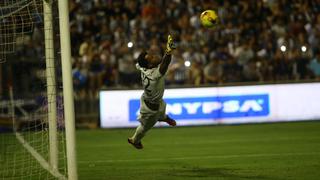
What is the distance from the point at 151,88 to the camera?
1186cm

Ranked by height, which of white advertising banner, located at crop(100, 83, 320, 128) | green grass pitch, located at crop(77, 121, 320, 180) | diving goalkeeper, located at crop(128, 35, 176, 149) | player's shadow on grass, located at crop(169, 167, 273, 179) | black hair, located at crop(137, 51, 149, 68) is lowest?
green grass pitch, located at crop(77, 121, 320, 180)

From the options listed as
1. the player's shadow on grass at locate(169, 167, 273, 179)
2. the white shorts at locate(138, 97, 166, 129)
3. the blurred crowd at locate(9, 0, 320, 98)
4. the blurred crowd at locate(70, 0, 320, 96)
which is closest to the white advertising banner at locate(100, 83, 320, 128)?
the blurred crowd at locate(9, 0, 320, 98)

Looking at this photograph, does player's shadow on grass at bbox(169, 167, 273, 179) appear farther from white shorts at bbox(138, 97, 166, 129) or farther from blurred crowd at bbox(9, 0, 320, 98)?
blurred crowd at bbox(9, 0, 320, 98)

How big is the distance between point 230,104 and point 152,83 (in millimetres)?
8425

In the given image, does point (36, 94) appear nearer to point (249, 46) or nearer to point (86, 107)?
point (86, 107)

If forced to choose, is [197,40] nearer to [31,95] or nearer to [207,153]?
[31,95]

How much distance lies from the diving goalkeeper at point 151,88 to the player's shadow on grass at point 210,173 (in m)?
1.14

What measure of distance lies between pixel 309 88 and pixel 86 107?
21.1 ft

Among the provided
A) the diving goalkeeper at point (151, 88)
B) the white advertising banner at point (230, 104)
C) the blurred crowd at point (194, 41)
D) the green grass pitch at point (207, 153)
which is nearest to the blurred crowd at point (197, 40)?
the blurred crowd at point (194, 41)

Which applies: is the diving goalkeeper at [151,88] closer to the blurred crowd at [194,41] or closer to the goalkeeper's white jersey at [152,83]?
the goalkeeper's white jersey at [152,83]

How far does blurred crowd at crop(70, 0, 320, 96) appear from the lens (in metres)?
20.8

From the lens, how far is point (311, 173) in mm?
10484

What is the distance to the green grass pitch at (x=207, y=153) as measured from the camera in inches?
432

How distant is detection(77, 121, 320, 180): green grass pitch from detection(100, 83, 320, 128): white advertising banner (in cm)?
54
